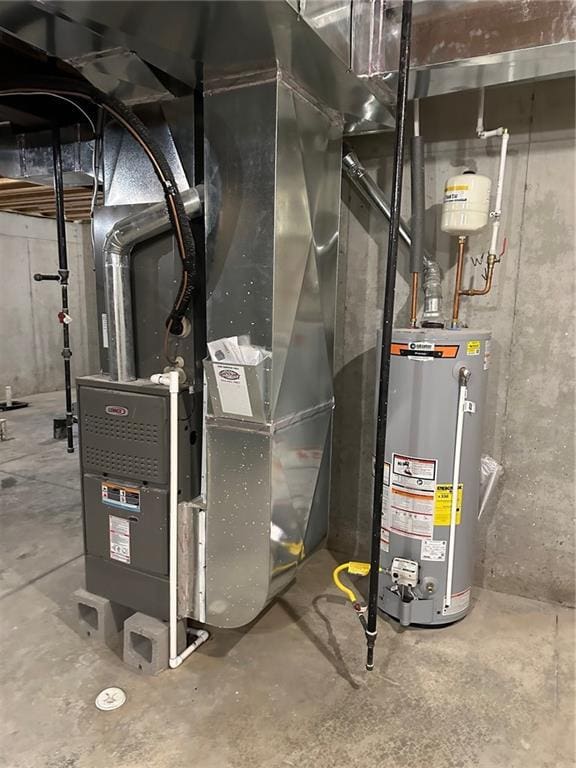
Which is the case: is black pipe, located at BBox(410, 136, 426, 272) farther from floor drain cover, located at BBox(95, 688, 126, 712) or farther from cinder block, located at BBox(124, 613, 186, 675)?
floor drain cover, located at BBox(95, 688, 126, 712)

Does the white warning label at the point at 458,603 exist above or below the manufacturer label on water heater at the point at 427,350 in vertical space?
below

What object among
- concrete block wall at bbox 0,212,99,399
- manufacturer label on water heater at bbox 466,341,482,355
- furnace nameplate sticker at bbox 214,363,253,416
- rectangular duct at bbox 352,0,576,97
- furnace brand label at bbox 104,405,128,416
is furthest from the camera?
concrete block wall at bbox 0,212,99,399

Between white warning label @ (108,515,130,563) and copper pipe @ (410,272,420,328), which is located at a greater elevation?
copper pipe @ (410,272,420,328)

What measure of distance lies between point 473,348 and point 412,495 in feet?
2.05

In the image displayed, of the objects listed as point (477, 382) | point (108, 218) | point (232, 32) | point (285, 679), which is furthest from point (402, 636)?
point (232, 32)

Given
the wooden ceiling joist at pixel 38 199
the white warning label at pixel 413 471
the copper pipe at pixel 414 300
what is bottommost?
the white warning label at pixel 413 471

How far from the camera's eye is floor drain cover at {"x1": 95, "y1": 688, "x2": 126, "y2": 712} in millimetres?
1711

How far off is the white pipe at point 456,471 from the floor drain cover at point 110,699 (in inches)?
50.4

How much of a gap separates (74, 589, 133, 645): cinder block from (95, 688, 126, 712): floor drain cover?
0.91 ft

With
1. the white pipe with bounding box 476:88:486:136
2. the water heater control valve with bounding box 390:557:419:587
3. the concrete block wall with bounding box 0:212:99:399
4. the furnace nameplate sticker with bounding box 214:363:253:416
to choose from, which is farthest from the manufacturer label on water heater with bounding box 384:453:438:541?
the concrete block wall with bounding box 0:212:99:399

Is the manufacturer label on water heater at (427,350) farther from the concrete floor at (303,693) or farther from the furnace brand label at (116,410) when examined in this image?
the concrete floor at (303,693)

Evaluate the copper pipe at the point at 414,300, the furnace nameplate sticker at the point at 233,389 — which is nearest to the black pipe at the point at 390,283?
the furnace nameplate sticker at the point at 233,389

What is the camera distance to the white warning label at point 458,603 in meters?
2.12

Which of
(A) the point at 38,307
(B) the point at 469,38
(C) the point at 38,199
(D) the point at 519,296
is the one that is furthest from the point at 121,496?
(A) the point at 38,307
